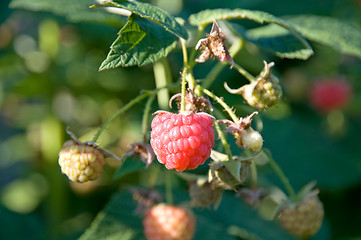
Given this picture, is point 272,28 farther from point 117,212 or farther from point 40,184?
point 40,184

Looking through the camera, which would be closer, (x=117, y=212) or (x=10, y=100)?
(x=117, y=212)

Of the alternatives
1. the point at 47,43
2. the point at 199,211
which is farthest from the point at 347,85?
the point at 47,43

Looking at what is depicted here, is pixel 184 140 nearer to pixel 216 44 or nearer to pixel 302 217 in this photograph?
pixel 216 44

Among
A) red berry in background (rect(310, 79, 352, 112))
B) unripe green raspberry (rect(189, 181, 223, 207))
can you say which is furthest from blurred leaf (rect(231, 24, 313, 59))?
red berry in background (rect(310, 79, 352, 112))

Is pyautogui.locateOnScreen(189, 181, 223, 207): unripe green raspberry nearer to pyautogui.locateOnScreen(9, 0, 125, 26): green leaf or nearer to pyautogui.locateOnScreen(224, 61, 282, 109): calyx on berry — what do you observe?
pyautogui.locateOnScreen(224, 61, 282, 109): calyx on berry

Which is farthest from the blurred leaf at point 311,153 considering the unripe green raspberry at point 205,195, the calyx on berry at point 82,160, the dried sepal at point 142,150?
the calyx on berry at point 82,160

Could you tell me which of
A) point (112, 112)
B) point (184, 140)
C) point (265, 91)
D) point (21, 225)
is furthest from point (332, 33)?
point (21, 225)

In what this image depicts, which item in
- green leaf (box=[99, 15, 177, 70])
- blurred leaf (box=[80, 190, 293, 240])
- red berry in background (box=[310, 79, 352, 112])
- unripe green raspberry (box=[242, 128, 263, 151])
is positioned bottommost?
blurred leaf (box=[80, 190, 293, 240])
